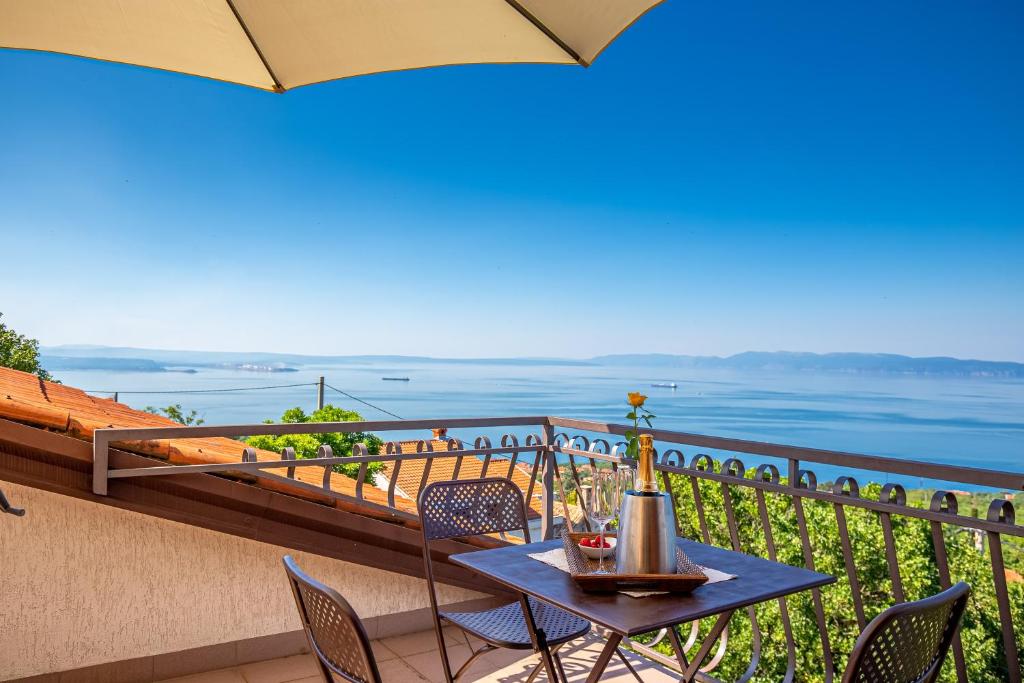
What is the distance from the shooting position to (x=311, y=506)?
3172 millimetres

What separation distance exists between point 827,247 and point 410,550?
37.2 m

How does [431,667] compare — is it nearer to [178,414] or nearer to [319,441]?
[319,441]

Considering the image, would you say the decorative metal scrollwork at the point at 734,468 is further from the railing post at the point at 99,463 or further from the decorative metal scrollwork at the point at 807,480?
the railing post at the point at 99,463

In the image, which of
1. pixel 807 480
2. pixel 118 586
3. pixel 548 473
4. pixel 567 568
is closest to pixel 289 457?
pixel 118 586

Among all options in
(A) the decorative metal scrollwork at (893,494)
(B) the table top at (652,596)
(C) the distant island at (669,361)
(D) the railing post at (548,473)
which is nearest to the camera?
(B) the table top at (652,596)

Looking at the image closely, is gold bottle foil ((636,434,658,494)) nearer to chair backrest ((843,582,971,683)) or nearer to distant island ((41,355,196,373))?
chair backrest ((843,582,971,683))

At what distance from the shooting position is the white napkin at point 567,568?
1.68m

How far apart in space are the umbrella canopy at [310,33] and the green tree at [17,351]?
1374cm

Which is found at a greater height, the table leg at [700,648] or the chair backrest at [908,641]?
the chair backrest at [908,641]

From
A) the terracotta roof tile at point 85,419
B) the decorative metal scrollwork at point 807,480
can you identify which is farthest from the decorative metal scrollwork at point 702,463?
the terracotta roof tile at point 85,419

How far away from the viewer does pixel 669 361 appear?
1542 inches

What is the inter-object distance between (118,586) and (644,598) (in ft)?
7.89

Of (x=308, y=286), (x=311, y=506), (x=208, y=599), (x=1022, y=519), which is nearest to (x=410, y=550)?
(x=311, y=506)

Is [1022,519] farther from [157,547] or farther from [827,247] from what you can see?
[827,247]
